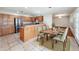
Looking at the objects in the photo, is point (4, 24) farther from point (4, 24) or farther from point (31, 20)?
point (31, 20)

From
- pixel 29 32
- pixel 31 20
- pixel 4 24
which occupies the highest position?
pixel 31 20

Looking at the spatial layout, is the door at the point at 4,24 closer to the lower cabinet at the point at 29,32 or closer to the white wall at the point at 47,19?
the lower cabinet at the point at 29,32

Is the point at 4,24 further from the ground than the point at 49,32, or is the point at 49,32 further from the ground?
the point at 4,24

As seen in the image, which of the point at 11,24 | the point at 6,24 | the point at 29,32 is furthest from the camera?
the point at 11,24

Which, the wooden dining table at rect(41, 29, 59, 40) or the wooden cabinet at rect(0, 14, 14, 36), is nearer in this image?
the wooden dining table at rect(41, 29, 59, 40)

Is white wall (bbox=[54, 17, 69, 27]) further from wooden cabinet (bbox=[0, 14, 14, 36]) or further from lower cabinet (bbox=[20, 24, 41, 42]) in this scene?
wooden cabinet (bbox=[0, 14, 14, 36])

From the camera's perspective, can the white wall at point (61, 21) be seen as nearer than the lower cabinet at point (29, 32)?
Yes

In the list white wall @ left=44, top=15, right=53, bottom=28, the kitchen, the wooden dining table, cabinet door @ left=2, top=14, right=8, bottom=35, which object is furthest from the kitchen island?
cabinet door @ left=2, top=14, right=8, bottom=35

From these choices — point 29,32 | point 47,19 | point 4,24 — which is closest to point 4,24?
point 4,24

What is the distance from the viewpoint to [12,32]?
5.16 metres

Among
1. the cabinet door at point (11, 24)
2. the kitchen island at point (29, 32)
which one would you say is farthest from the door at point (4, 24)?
the kitchen island at point (29, 32)

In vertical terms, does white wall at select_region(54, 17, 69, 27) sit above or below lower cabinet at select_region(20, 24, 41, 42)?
above

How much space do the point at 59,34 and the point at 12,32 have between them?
3481 mm
